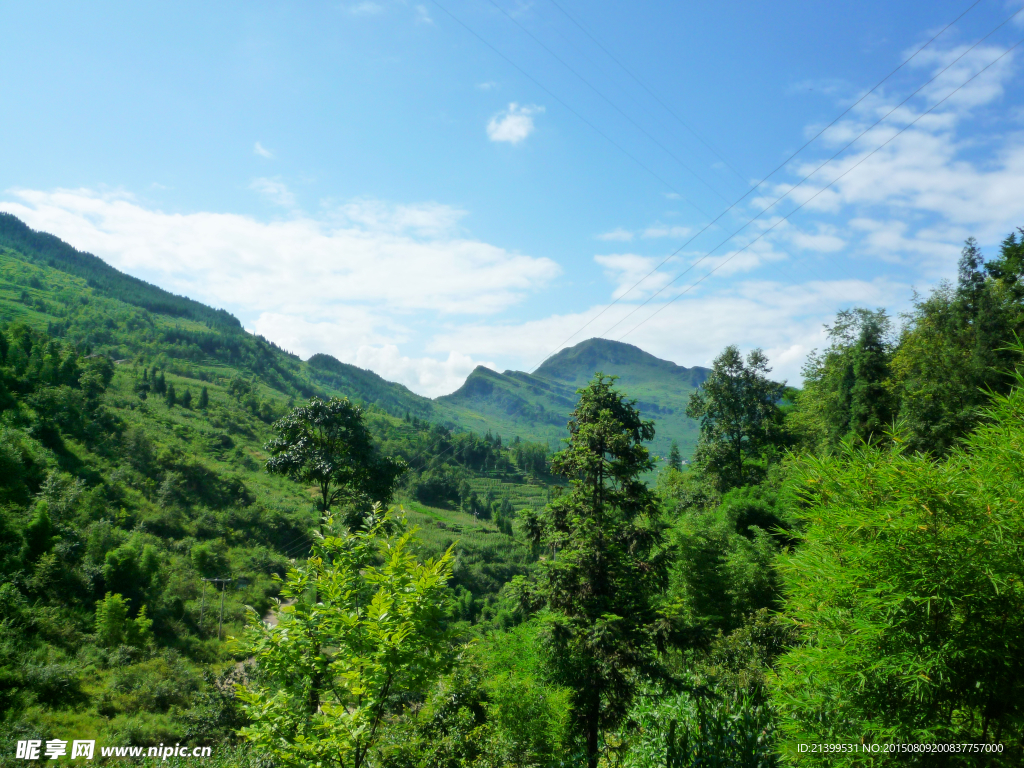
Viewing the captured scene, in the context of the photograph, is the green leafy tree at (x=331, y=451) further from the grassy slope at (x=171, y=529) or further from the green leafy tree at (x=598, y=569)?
the green leafy tree at (x=598, y=569)

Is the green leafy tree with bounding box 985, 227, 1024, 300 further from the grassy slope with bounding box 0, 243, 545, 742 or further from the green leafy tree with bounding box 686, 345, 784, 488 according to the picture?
the grassy slope with bounding box 0, 243, 545, 742

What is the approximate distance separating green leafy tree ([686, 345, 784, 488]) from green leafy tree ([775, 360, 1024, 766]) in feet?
96.6

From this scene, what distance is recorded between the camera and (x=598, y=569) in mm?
10672

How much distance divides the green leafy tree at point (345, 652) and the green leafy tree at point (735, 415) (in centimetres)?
3069

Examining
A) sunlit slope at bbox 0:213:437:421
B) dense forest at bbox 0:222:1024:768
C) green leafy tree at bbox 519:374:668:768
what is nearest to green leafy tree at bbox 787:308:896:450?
dense forest at bbox 0:222:1024:768

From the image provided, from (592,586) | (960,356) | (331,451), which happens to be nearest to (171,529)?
(331,451)

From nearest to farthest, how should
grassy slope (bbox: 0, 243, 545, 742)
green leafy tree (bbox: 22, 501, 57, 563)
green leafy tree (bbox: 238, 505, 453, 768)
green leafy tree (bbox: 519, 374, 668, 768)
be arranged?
green leafy tree (bbox: 238, 505, 453, 768) < green leafy tree (bbox: 519, 374, 668, 768) < grassy slope (bbox: 0, 243, 545, 742) < green leafy tree (bbox: 22, 501, 57, 563)

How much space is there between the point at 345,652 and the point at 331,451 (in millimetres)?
13394

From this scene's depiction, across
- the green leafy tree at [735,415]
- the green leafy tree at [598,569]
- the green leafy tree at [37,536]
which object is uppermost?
the green leafy tree at [735,415]

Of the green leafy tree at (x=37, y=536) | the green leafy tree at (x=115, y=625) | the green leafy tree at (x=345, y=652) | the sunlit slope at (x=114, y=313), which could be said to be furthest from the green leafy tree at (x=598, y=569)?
the sunlit slope at (x=114, y=313)

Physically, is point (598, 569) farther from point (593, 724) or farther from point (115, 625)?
point (115, 625)

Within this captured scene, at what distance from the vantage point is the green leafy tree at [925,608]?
12.2 feet

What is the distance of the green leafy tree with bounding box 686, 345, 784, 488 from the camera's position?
1278 inches

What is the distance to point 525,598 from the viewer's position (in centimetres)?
1158
